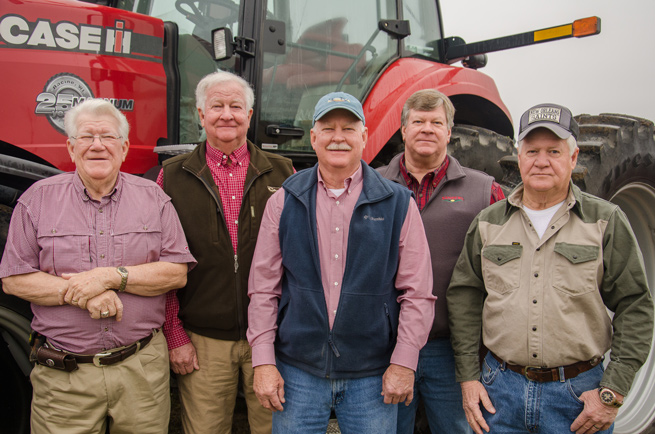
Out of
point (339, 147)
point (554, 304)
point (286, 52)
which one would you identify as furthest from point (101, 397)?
point (286, 52)

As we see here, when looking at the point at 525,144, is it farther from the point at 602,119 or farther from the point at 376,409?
the point at 602,119

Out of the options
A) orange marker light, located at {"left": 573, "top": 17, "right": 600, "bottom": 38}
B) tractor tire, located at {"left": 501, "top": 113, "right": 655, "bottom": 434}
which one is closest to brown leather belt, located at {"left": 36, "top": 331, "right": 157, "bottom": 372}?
tractor tire, located at {"left": 501, "top": 113, "right": 655, "bottom": 434}

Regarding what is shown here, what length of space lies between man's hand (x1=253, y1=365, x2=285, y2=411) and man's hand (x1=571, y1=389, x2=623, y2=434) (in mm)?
926

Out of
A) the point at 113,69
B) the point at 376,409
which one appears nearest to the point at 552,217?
the point at 376,409

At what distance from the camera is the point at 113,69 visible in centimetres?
265

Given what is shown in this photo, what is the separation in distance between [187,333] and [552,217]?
1431mm

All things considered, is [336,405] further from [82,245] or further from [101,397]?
[82,245]

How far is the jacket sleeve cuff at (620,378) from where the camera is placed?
1569mm

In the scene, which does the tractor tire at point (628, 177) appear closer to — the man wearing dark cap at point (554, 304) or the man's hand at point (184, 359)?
the man wearing dark cap at point (554, 304)

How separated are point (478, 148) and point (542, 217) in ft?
4.89

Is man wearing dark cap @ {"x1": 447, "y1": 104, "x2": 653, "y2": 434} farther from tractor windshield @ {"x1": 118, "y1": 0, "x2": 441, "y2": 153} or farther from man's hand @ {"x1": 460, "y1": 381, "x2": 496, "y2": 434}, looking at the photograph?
tractor windshield @ {"x1": 118, "y1": 0, "x2": 441, "y2": 153}

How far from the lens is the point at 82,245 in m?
1.74

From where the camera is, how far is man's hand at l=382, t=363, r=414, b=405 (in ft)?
5.55

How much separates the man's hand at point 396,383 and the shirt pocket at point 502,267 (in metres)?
0.40
